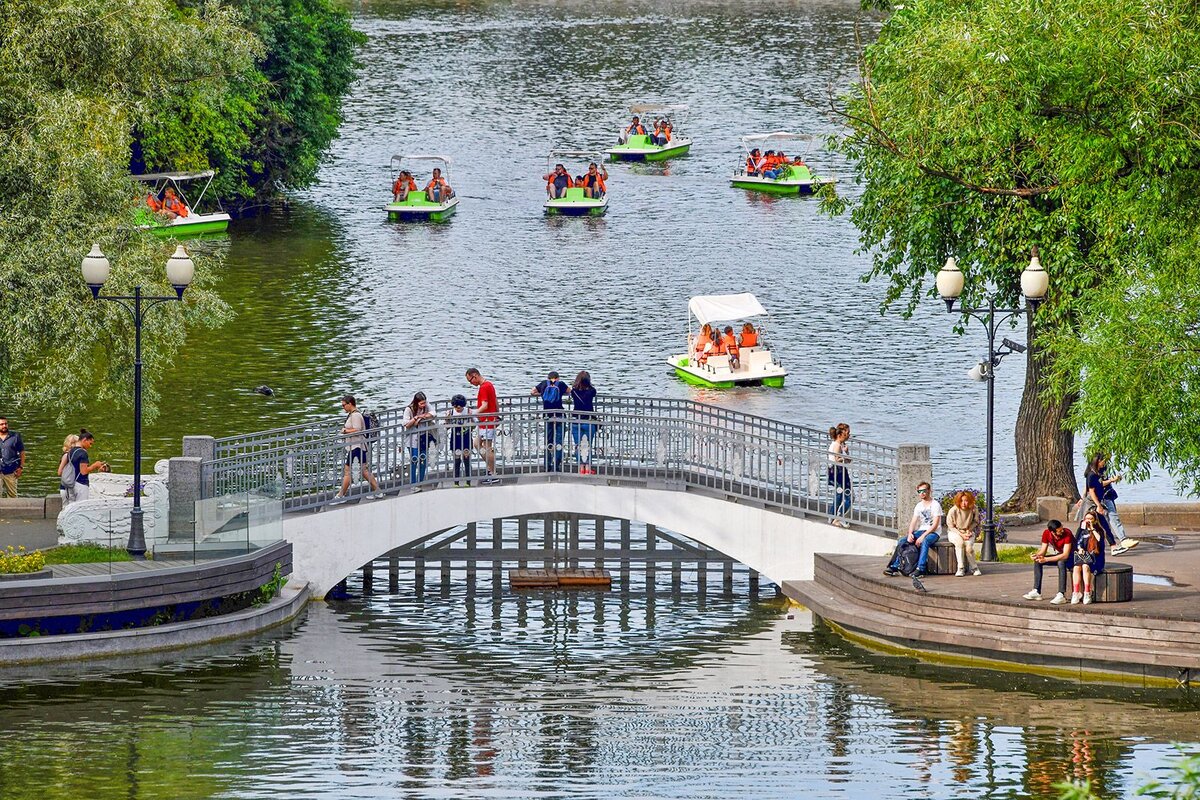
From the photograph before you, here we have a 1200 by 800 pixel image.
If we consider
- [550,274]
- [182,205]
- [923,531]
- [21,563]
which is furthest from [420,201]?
[21,563]

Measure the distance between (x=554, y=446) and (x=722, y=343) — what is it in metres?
19.5

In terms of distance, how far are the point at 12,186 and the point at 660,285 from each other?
29.8 m

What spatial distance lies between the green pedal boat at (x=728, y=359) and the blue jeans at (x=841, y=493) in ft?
63.2

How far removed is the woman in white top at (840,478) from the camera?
3402 cm

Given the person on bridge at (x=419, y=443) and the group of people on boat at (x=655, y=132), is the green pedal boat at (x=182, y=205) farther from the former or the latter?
the person on bridge at (x=419, y=443)

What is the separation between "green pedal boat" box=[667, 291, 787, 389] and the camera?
53.6 meters

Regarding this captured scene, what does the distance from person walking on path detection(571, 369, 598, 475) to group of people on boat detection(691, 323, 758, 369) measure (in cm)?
1811

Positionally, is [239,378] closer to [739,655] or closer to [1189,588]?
[739,655]

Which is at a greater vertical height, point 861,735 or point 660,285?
point 660,285

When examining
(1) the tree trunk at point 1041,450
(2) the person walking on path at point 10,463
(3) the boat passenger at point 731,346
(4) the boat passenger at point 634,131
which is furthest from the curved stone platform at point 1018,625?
(4) the boat passenger at point 634,131

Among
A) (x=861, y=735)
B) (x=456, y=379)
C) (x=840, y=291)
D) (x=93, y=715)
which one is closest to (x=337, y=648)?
(x=93, y=715)

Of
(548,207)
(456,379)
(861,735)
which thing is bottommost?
(861,735)

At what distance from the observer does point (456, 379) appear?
53000 millimetres

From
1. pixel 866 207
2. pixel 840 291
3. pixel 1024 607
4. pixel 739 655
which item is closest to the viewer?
pixel 1024 607
